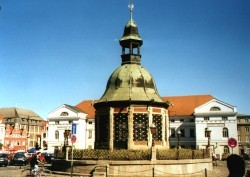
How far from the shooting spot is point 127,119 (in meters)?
24.9

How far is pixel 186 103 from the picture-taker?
64.1m

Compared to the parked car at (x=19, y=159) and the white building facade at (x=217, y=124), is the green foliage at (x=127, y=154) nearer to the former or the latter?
the parked car at (x=19, y=159)

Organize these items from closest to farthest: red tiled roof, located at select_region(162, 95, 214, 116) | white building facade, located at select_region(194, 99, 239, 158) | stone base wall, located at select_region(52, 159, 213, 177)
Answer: stone base wall, located at select_region(52, 159, 213, 177) < white building facade, located at select_region(194, 99, 239, 158) < red tiled roof, located at select_region(162, 95, 214, 116)

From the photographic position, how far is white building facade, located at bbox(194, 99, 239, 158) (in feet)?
185

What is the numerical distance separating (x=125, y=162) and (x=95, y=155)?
261cm

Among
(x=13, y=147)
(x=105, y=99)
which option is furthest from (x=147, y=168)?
(x=13, y=147)

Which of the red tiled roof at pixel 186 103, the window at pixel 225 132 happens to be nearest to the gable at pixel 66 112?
the red tiled roof at pixel 186 103

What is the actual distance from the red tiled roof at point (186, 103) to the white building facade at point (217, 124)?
3570 millimetres

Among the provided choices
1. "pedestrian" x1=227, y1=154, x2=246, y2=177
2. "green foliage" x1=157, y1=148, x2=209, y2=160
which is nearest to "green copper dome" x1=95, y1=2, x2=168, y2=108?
"green foliage" x1=157, y1=148, x2=209, y2=160

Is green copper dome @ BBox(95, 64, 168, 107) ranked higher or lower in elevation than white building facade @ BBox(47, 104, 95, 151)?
higher

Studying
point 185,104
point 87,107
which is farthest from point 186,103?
point 87,107

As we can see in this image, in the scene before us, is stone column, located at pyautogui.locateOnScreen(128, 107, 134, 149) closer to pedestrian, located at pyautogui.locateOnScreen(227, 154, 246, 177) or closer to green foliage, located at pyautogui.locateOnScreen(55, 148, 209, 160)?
green foliage, located at pyautogui.locateOnScreen(55, 148, 209, 160)

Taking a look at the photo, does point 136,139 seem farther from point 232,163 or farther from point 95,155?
point 232,163

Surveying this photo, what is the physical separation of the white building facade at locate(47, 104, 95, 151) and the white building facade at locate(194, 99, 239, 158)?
25.6 meters
